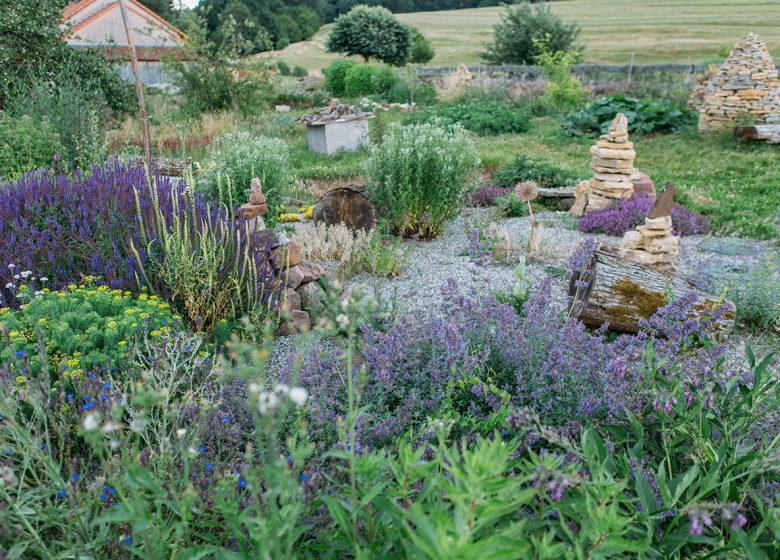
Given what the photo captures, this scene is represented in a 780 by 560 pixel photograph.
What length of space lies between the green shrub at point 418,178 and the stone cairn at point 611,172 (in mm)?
1728

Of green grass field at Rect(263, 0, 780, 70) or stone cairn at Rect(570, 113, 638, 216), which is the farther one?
green grass field at Rect(263, 0, 780, 70)

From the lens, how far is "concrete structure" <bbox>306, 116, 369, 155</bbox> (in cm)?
1170

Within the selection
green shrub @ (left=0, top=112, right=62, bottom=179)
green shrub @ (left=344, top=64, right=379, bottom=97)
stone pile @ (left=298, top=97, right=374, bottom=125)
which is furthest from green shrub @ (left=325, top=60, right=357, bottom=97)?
green shrub @ (left=0, top=112, right=62, bottom=179)

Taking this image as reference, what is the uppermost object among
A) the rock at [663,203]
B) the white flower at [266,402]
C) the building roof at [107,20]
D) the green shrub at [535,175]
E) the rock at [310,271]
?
the building roof at [107,20]

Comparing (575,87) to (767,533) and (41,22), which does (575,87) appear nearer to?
(41,22)

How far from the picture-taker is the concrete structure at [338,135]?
11703mm

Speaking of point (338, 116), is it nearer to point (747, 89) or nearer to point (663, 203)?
point (747, 89)

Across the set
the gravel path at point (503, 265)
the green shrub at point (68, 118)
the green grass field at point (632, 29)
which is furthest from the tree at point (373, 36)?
the gravel path at point (503, 265)

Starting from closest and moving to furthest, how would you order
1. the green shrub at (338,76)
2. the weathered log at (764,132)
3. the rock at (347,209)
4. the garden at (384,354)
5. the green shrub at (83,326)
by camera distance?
the garden at (384,354), the green shrub at (83,326), the rock at (347,209), the weathered log at (764,132), the green shrub at (338,76)

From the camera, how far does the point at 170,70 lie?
1575cm

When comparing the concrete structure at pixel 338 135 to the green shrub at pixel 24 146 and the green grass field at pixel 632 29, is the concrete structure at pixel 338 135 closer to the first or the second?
the green shrub at pixel 24 146

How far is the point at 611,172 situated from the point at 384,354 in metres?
5.38

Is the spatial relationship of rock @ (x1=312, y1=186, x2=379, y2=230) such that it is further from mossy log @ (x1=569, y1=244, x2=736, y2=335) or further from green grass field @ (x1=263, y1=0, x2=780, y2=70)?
green grass field @ (x1=263, y1=0, x2=780, y2=70)

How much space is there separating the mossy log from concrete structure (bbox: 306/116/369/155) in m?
8.40
